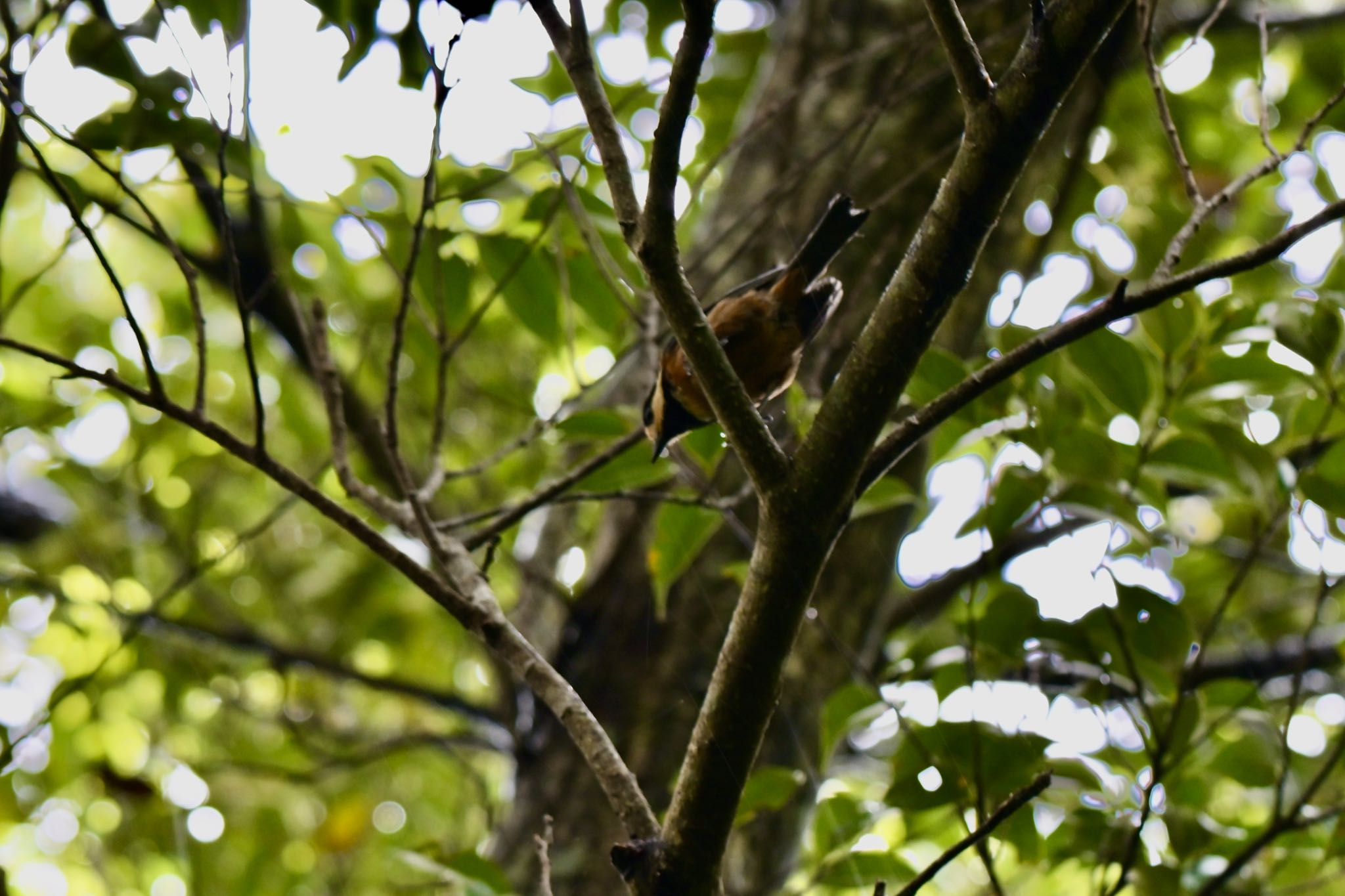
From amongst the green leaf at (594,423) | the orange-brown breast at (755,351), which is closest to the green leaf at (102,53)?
the green leaf at (594,423)

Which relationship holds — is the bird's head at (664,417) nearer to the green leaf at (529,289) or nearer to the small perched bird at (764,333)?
the small perched bird at (764,333)

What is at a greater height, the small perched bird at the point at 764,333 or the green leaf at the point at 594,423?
the small perched bird at the point at 764,333

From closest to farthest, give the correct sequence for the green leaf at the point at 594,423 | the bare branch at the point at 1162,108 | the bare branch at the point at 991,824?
the bare branch at the point at 991,824 → the bare branch at the point at 1162,108 → the green leaf at the point at 594,423

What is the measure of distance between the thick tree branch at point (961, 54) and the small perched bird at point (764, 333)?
0.81m

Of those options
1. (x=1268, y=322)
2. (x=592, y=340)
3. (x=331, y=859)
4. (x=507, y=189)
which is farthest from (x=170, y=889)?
(x=1268, y=322)

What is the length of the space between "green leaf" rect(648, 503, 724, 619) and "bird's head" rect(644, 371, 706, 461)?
106mm

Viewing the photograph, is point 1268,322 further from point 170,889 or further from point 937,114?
point 170,889

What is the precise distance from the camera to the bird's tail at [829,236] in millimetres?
1897

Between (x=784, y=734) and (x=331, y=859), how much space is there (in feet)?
8.38

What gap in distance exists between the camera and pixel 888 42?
2398mm

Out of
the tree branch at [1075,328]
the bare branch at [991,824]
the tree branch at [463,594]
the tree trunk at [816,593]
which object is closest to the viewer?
the bare branch at [991,824]

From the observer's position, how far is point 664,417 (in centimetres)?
204

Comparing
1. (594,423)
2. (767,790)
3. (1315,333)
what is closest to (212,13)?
(594,423)

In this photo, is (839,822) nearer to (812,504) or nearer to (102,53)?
(812,504)
